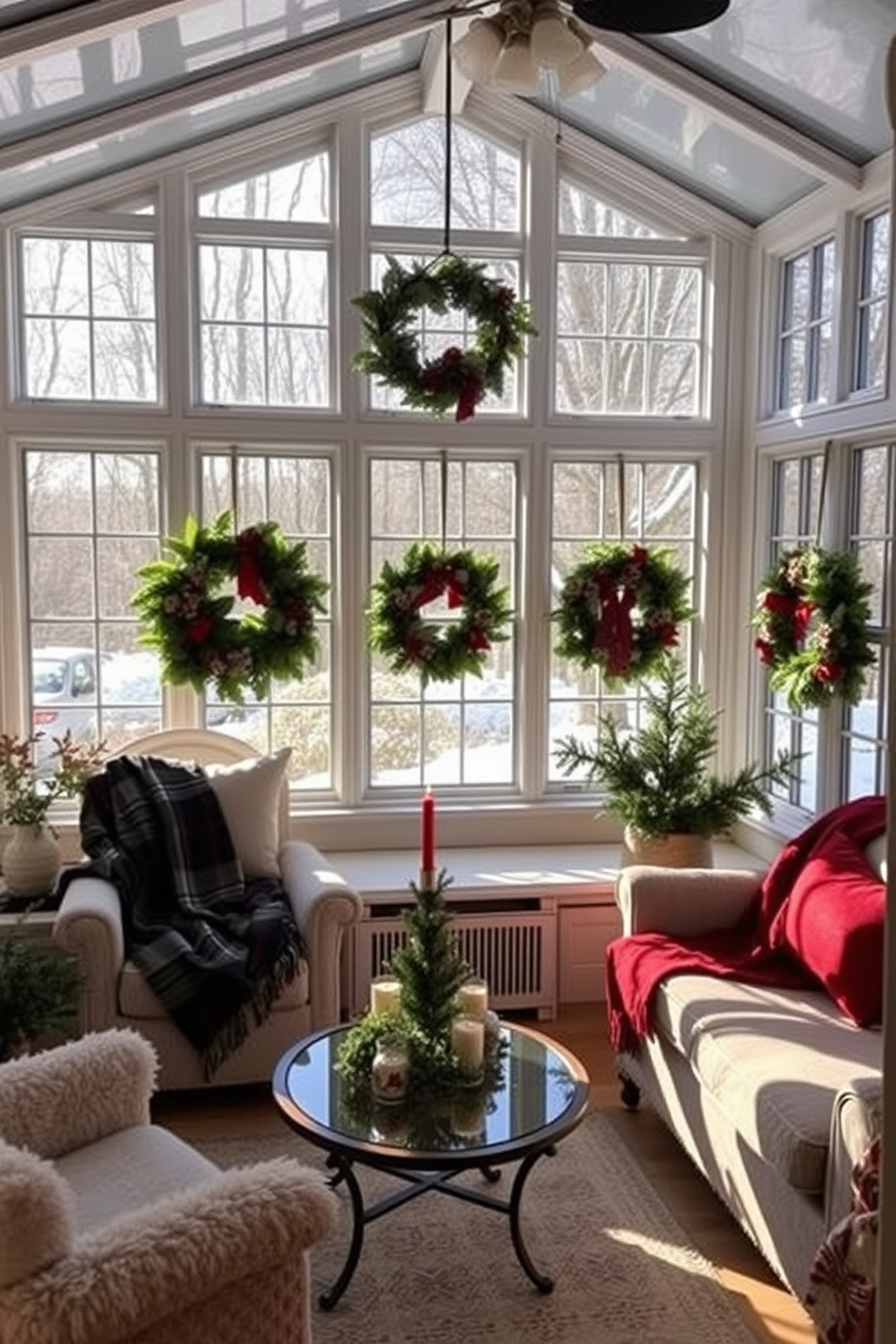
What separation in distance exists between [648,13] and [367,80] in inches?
104

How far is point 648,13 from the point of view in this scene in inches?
75.0

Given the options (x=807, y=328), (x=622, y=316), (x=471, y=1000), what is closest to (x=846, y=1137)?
(x=471, y=1000)

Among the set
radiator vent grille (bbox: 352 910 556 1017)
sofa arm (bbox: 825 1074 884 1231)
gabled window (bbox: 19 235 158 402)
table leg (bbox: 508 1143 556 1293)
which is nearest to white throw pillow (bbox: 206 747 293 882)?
radiator vent grille (bbox: 352 910 556 1017)

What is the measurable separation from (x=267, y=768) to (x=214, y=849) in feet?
1.18

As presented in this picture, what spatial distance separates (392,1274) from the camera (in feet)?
8.79

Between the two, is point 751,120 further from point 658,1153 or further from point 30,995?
point 30,995

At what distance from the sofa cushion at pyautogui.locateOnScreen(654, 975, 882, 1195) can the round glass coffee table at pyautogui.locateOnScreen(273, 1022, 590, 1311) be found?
34cm

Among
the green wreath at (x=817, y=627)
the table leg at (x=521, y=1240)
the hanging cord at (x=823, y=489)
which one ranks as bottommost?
the table leg at (x=521, y=1240)

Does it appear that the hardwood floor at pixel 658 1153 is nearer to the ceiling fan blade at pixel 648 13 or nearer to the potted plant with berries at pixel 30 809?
the potted plant with berries at pixel 30 809

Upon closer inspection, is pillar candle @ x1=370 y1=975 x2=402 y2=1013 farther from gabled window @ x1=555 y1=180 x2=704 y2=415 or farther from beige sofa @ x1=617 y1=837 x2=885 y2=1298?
gabled window @ x1=555 y1=180 x2=704 y2=415

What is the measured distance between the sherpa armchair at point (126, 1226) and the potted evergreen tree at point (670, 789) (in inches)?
82.1

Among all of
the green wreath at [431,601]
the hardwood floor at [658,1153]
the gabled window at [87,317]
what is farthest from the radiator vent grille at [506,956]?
the gabled window at [87,317]

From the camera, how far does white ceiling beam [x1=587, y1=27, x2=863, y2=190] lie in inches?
145

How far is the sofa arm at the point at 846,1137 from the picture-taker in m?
2.20
